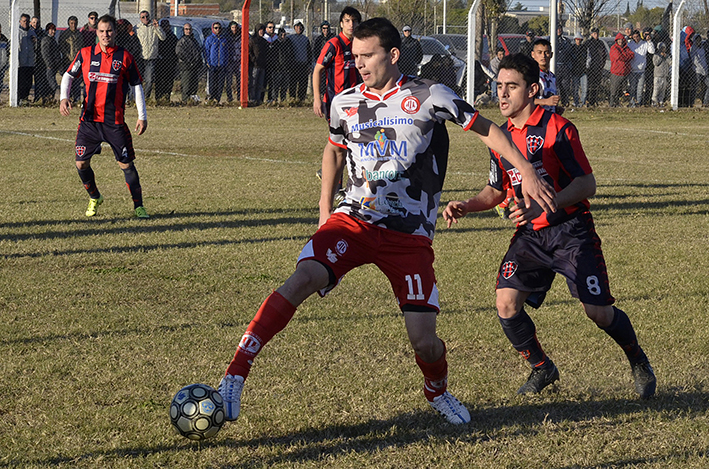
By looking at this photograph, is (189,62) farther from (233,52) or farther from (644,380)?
(644,380)

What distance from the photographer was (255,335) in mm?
3992

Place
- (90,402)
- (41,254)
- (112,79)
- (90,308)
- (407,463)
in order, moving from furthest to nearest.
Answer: (112,79) < (41,254) < (90,308) < (90,402) < (407,463)

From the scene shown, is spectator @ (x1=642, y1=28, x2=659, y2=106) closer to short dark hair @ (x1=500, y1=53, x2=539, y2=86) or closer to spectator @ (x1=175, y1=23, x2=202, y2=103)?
spectator @ (x1=175, y1=23, x2=202, y2=103)

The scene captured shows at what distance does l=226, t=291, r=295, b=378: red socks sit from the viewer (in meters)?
3.98

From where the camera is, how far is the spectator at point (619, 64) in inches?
953

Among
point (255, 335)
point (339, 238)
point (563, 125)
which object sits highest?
point (563, 125)

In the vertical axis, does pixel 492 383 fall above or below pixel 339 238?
below

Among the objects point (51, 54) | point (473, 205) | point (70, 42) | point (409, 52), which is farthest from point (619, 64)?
point (473, 205)

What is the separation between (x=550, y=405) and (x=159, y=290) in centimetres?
338

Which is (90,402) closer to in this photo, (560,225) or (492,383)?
(492,383)

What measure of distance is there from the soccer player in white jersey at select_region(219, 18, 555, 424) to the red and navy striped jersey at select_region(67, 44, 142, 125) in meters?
5.83

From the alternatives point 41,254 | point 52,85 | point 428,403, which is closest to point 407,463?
point 428,403

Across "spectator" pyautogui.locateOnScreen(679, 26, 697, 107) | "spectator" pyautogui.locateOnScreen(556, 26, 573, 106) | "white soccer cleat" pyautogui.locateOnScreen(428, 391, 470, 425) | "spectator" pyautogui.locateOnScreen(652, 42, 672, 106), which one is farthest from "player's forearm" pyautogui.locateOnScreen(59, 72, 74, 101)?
"spectator" pyautogui.locateOnScreen(679, 26, 697, 107)

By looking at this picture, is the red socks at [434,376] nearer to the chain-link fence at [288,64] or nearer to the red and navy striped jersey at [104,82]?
the red and navy striped jersey at [104,82]
